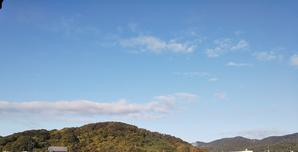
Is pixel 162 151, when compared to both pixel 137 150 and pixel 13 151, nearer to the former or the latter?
pixel 137 150

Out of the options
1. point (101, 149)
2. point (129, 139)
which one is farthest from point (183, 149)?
point (101, 149)

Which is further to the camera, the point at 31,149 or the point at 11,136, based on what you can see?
the point at 11,136

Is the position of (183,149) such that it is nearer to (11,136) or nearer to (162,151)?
(162,151)

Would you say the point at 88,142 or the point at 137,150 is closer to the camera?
the point at 137,150

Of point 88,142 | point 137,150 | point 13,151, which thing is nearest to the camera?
point 13,151

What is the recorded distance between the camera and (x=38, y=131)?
193250mm

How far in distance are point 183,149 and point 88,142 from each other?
40.6 meters

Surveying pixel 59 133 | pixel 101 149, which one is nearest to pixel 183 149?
pixel 101 149

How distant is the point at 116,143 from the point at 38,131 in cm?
3462

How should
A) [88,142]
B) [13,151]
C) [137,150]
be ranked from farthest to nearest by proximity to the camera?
[88,142] < [137,150] < [13,151]

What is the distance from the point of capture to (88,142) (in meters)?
188

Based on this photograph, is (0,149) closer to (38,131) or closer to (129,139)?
(38,131)

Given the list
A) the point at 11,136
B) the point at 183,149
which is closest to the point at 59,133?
the point at 11,136

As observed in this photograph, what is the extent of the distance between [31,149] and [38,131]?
2913 centimetres
